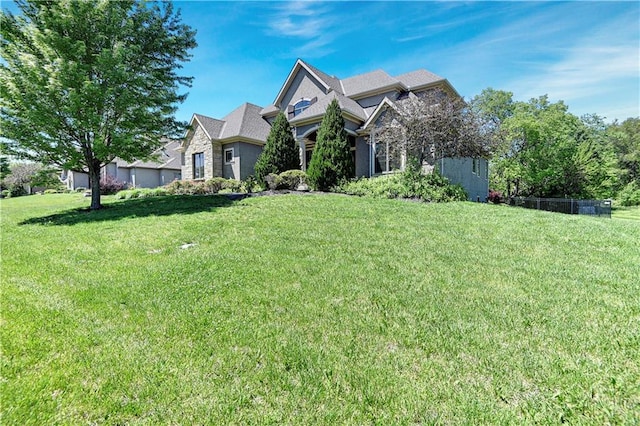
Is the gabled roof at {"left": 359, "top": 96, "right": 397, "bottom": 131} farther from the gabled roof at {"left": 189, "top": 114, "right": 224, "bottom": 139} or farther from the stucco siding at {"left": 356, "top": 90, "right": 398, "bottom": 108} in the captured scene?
the gabled roof at {"left": 189, "top": 114, "right": 224, "bottom": 139}

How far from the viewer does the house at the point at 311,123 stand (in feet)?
58.0

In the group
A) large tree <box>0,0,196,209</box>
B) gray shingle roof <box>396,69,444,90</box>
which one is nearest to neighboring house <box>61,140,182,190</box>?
large tree <box>0,0,196,209</box>

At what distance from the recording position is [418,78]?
20.5 m

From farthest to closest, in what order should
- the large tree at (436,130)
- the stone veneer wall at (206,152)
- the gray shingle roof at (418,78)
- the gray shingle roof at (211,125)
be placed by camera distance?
the gray shingle roof at (211,125) → the stone veneer wall at (206,152) → the gray shingle roof at (418,78) → the large tree at (436,130)

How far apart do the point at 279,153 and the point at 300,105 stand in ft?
22.3

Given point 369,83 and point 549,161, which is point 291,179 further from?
point 549,161

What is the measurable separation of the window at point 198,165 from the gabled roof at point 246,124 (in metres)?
2.52

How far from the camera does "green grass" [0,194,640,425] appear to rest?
228cm

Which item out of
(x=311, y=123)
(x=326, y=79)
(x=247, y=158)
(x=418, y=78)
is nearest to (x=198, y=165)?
Answer: (x=247, y=158)

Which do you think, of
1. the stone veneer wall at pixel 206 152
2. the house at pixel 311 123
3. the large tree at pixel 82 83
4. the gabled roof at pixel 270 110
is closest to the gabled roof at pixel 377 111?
the house at pixel 311 123

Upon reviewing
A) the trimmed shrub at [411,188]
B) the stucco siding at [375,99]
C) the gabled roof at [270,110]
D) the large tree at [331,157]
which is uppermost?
the gabled roof at [270,110]

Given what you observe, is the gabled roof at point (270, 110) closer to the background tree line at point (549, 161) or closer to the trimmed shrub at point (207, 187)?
the trimmed shrub at point (207, 187)

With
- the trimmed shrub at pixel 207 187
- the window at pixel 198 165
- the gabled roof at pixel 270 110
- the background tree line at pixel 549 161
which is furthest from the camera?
the gabled roof at pixel 270 110

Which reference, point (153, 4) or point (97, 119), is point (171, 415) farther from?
point (153, 4)
